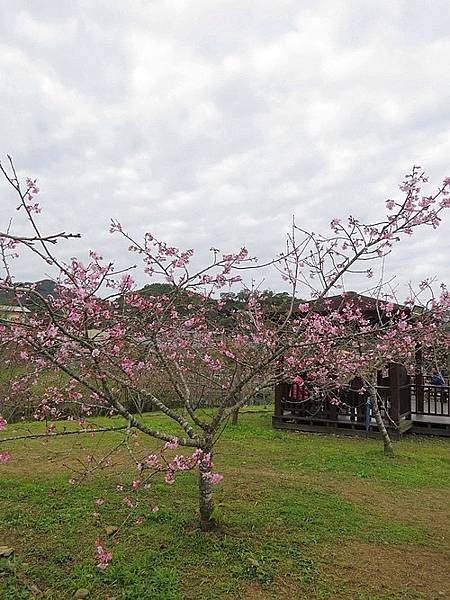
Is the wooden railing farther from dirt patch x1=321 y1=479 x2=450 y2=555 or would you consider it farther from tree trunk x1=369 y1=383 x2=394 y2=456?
dirt patch x1=321 y1=479 x2=450 y2=555

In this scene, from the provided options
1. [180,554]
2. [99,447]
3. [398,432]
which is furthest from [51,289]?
[398,432]

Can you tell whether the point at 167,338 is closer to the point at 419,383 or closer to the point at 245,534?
the point at 245,534

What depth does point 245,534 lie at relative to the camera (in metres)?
3.81

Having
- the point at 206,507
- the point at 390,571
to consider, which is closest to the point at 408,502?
the point at 390,571

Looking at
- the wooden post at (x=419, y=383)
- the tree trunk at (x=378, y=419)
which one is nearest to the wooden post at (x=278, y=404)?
the wooden post at (x=419, y=383)

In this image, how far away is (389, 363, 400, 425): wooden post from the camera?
8.98m

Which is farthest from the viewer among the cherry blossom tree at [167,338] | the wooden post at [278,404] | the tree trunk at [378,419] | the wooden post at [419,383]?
the wooden post at [278,404]

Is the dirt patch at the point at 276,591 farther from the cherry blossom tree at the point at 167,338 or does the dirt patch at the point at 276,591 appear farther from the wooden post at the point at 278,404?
the wooden post at the point at 278,404

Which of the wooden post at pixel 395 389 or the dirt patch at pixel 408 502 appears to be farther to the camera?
the wooden post at pixel 395 389

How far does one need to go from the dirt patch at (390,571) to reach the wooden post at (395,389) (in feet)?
18.2

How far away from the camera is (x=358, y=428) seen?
9.27 m

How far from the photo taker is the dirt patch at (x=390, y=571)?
307 centimetres

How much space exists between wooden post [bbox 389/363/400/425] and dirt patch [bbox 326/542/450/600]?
218 inches

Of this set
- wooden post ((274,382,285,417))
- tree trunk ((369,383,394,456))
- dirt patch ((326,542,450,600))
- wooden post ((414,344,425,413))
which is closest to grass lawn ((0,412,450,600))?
dirt patch ((326,542,450,600))
